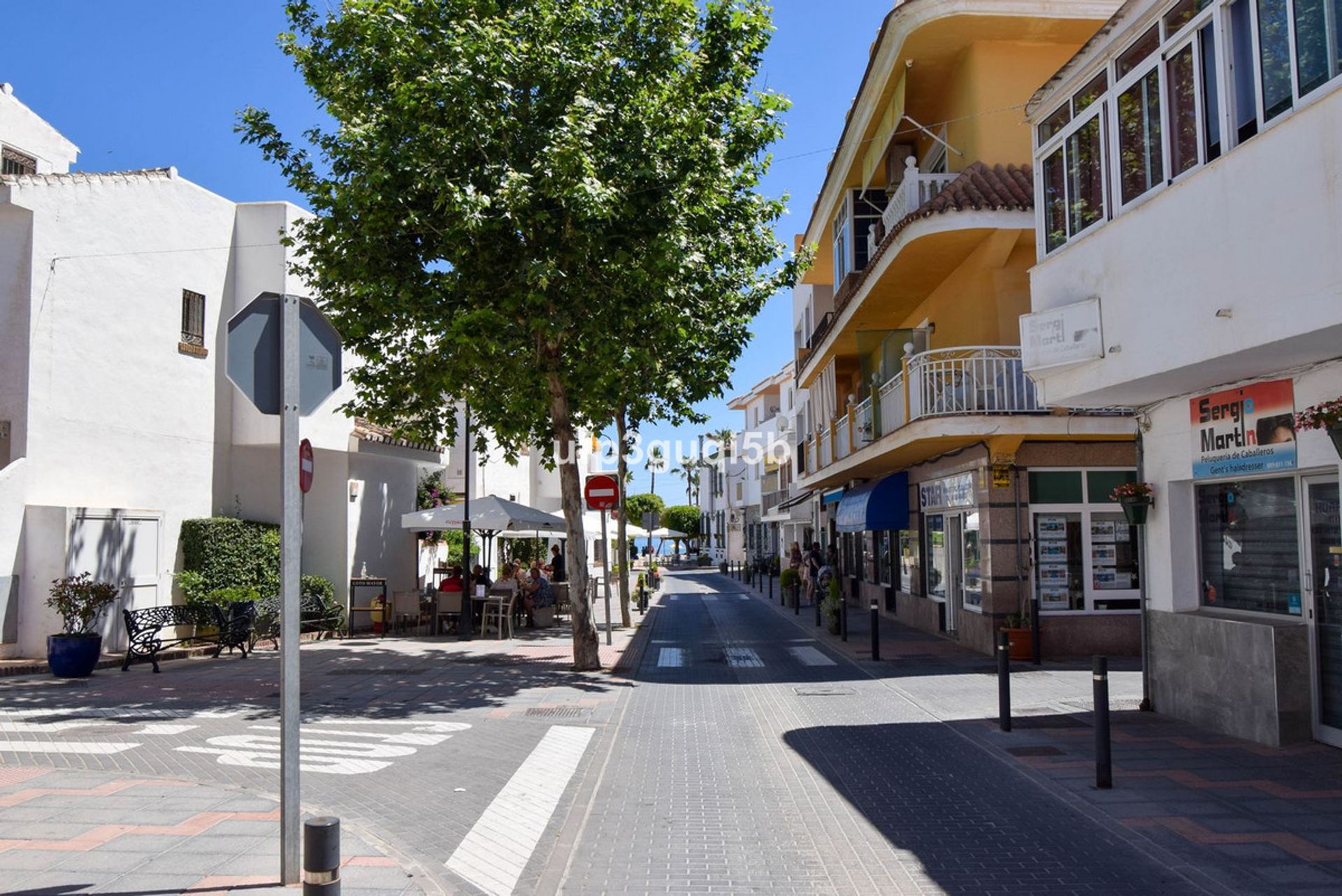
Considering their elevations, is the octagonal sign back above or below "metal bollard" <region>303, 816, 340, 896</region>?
above

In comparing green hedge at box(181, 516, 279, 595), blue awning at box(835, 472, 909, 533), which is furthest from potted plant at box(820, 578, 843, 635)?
green hedge at box(181, 516, 279, 595)

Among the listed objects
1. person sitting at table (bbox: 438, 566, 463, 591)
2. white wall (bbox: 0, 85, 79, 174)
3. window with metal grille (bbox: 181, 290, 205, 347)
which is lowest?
person sitting at table (bbox: 438, 566, 463, 591)

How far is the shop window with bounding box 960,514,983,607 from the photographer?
17078mm

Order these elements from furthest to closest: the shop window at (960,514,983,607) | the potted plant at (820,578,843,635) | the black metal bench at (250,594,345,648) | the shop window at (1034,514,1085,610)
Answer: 1. the potted plant at (820,578,843,635)
2. the black metal bench at (250,594,345,648)
3. the shop window at (960,514,983,607)
4. the shop window at (1034,514,1085,610)

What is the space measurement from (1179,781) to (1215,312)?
3.60 m

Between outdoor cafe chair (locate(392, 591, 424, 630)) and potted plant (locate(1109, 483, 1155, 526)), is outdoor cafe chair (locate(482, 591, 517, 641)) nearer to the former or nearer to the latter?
outdoor cafe chair (locate(392, 591, 424, 630))

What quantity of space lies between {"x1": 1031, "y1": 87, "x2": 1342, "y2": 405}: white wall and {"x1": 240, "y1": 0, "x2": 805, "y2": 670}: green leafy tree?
5.38 meters

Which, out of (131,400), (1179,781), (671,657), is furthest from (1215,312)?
(131,400)

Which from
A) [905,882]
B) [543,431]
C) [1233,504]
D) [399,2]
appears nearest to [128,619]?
[543,431]

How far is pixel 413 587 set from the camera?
24.5m

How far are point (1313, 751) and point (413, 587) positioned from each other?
1952 centimetres

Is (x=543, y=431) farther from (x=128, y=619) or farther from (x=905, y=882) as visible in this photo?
(x=905, y=882)

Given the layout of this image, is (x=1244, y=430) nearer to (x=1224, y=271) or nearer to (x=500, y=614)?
(x=1224, y=271)

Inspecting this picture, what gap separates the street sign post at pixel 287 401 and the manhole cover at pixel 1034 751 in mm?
6128
